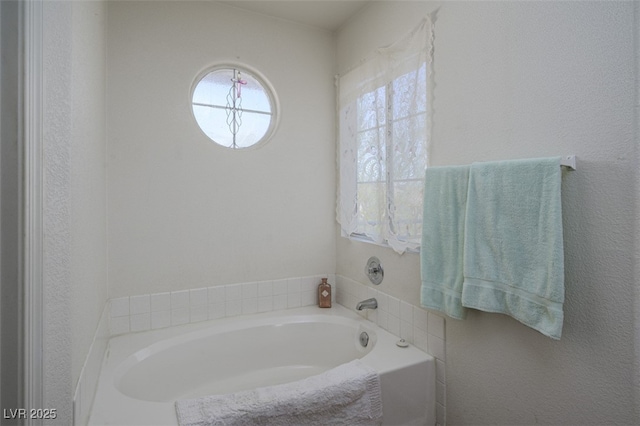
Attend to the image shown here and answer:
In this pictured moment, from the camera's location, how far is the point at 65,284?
2.92ft

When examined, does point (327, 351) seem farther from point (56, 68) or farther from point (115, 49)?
point (115, 49)

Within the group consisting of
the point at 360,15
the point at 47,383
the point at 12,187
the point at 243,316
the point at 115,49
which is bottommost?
the point at 243,316

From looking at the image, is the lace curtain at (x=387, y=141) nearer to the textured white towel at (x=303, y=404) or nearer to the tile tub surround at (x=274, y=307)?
the tile tub surround at (x=274, y=307)

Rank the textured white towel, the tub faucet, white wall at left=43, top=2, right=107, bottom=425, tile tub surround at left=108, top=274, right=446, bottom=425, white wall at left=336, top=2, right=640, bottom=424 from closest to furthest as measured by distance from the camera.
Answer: white wall at left=43, top=2, right=107, bottom=425, white wall at left=336, top=2, right=640, bottom=424, the textured white towel, tile tub surround at left=108, top=274, right=446, bottom=425, the tub faucet

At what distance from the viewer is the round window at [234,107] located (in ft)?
7.21

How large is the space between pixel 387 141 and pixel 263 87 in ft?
3.25

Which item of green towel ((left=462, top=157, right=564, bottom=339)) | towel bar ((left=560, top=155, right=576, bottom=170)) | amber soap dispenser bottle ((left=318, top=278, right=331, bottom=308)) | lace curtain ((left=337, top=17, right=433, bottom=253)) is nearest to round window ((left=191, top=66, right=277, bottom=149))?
lace curtain ((left=337, top=17, right=433, bottom=253))

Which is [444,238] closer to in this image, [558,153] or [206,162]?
[558,153]

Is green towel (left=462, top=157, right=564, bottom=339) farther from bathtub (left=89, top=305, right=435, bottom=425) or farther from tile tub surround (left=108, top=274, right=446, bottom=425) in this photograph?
bathtub (left=89, top=305, right=435, bottom=425)

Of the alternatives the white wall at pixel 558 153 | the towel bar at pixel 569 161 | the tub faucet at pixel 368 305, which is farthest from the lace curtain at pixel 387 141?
the towel bar at pixel 569 161

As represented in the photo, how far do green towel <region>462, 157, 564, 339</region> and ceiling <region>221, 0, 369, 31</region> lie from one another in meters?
1.52

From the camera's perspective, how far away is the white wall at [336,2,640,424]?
1026 millimetres

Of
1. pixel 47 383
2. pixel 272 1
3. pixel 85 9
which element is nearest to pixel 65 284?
pixel 47 383

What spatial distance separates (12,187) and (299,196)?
180 centimetres
